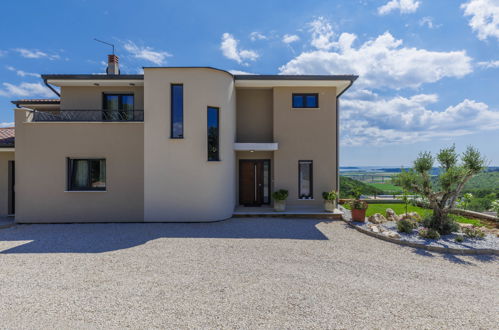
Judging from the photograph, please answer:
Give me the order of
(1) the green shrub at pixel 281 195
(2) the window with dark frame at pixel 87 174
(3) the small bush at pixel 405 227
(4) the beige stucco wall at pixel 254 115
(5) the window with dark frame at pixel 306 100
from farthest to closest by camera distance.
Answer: (4) the beige stucco wall at pixel 254 115 < (5) the window with dark frame at pixel 306 100 < (1) the green shrub at pixel 281 195 < (2) the window with dark frame at pixel 87 174 < (3) the small bush at pixel 405 227

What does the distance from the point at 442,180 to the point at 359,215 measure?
3.12 meters

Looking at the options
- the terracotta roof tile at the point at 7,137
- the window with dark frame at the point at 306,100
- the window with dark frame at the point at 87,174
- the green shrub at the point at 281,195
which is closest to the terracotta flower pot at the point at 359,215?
the green shrub at the point at 281,195

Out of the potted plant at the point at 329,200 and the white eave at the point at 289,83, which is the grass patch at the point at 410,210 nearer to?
the potted plant at the point at 329,200

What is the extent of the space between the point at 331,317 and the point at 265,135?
9.30m

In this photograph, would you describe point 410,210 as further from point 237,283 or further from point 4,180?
point 4,180

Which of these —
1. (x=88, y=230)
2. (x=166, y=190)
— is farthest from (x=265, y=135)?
(x=88, y=230)

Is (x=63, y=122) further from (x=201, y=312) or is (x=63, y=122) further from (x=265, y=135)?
(x=201, y=312)

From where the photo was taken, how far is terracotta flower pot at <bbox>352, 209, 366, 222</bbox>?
9.21 meters

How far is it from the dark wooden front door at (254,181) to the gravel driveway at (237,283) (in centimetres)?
442

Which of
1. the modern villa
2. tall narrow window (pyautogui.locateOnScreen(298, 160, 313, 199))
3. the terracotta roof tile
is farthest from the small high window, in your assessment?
the terracotta roof tile

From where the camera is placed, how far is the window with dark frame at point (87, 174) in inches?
376

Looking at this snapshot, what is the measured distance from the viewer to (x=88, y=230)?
27.2 ft

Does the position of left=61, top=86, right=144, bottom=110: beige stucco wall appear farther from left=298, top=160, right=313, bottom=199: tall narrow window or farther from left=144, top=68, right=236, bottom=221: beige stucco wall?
left=298, top=160, right=313, bottom=199: tall narrow window

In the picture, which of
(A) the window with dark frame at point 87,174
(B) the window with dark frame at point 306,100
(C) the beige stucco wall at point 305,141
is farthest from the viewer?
(B) the window with dark frame at point 306,100
